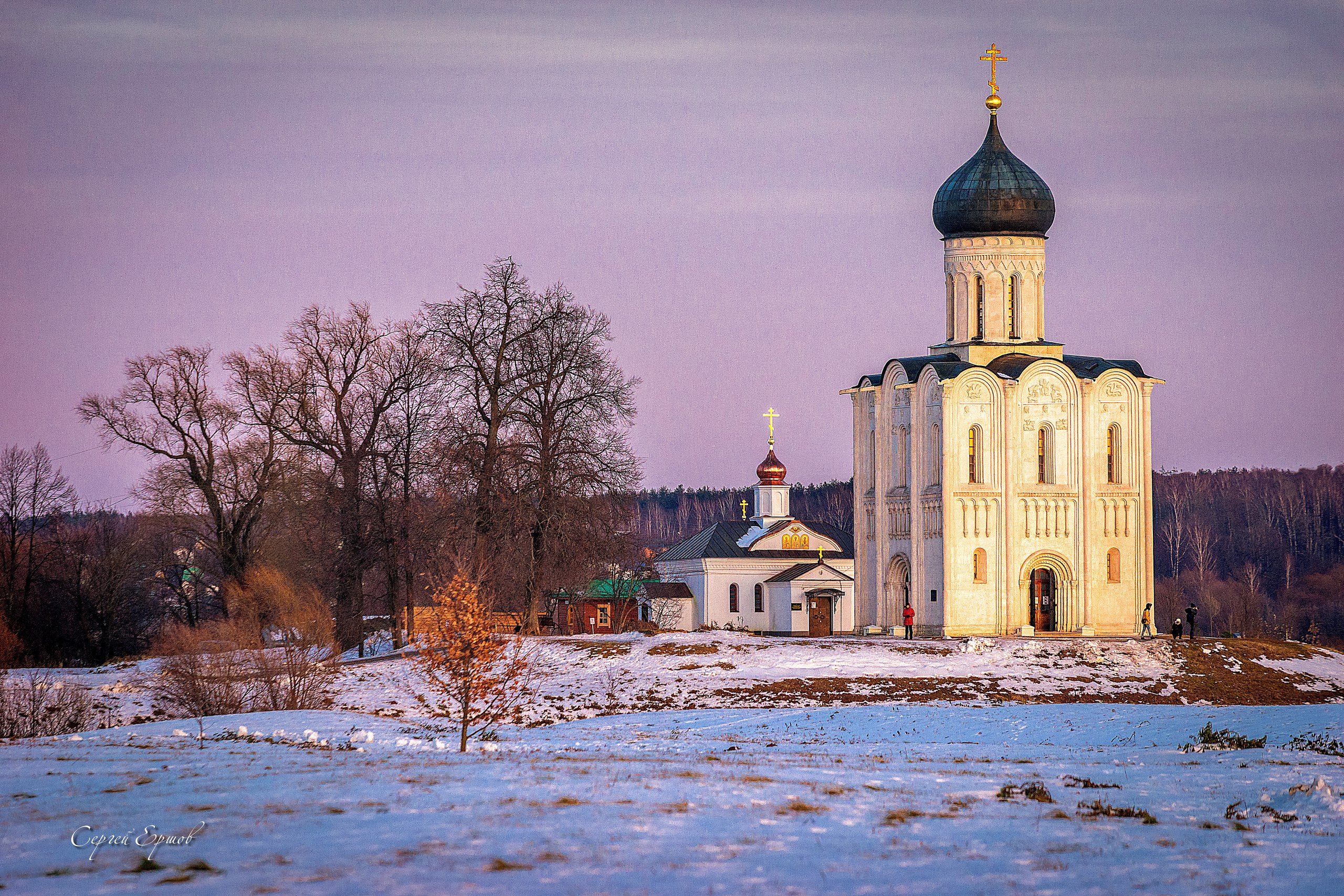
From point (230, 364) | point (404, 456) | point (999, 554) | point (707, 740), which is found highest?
point (230, 364)

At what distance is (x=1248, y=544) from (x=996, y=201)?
63.1m

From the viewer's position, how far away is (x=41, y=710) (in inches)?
1075

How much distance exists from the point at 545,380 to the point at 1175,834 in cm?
2984

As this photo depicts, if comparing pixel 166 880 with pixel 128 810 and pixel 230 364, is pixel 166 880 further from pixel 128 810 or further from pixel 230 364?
pixel 230 364

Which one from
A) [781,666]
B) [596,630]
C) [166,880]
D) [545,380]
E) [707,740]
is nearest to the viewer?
[166,880]

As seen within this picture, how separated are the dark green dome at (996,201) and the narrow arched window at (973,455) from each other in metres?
6.82

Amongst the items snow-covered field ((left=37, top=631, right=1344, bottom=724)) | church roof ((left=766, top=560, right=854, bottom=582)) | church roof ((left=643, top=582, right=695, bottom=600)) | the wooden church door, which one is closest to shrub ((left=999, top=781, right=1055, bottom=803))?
snow-covered field ((left=37, top=631, right=1344, bottom=724))

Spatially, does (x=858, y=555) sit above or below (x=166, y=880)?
above

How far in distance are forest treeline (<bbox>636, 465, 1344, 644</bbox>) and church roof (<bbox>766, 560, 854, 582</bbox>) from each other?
17.5m

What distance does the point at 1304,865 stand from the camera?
11.5 meters

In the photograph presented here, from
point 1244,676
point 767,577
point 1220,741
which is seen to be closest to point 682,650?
point 1244,676

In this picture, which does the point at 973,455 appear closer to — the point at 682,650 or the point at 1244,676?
the point at 1244,676

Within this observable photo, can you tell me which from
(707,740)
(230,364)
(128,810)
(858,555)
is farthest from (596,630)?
(128,810)

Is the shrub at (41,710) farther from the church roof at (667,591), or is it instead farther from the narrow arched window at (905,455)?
the church roof at (667,591)
